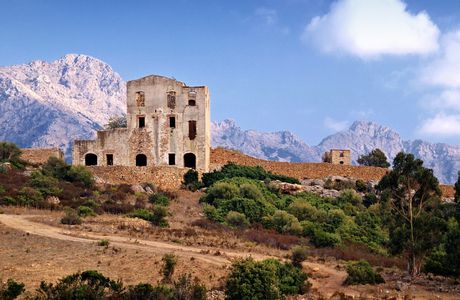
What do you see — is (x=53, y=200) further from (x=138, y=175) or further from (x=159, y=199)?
(x=138, y=175)

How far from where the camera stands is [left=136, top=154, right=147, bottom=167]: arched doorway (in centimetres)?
5141

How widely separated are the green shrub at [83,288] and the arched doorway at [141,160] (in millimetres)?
33213

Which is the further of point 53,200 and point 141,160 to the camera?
point 141,160

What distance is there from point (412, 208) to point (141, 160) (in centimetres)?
2904

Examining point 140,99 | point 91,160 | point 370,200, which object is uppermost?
point 140,99

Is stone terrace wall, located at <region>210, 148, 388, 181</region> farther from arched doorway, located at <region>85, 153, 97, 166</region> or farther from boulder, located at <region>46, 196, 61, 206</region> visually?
boulder, located at <region>46, 196, 61, 206</region>

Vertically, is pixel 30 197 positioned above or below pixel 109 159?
below

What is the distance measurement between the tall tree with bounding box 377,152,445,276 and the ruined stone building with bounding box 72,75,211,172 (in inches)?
1022

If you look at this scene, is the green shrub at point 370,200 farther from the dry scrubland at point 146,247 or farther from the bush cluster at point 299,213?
the dry scrubland at point 146,247

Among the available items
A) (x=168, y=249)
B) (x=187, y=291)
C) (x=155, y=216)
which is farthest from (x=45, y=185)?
(x=187, y=291)

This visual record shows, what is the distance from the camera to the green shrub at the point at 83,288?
1599 centimetres

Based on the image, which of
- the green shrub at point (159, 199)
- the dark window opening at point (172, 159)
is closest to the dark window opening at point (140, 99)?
the dark window opening at point (172, 159)

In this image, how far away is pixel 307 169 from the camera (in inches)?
2243

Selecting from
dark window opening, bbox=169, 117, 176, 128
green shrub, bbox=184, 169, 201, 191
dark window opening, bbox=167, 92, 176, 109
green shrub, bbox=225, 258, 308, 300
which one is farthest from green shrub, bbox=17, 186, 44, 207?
green shrub, bbox=225, 258, 308, 300
